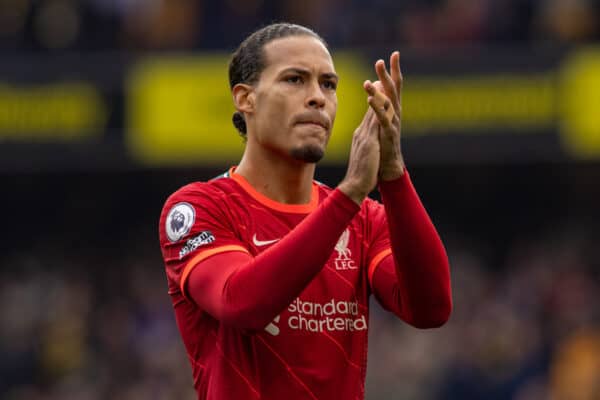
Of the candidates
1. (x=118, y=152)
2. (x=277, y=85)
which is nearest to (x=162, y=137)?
(x=118, y=152)

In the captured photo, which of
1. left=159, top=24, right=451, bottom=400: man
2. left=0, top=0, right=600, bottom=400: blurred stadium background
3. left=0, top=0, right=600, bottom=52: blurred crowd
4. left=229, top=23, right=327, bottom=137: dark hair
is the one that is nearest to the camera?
left=159, top=24, right=451, bottom=400: man

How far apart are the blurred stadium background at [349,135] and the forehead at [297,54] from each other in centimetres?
786

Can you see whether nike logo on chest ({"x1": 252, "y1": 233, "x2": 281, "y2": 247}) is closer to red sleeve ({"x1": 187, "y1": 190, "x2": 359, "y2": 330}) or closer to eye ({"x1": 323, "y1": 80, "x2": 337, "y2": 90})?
red sleeve ({"x1": 187, "y1": 190, "x2": 359, "y2": 330})

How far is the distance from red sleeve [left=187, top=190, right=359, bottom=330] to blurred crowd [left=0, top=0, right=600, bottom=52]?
10178 millimetres

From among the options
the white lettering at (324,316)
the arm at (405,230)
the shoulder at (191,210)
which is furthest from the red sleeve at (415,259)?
the shoulder at (191,210)

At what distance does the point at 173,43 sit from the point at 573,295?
4990mm

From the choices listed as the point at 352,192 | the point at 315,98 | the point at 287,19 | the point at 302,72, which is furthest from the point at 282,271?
the point at 287,19

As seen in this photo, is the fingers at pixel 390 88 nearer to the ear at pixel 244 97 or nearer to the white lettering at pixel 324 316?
the ear at pixel 244 97

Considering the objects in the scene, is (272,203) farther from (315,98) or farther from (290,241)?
(290,241)

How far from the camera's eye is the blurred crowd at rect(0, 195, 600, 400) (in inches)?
495

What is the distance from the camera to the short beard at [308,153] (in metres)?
4.29

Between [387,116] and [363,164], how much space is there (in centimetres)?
17

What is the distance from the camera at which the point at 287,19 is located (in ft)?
48.3

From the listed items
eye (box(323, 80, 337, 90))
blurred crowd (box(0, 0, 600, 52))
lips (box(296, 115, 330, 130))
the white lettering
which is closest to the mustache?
lips (box(296, 115, 330, 130))
